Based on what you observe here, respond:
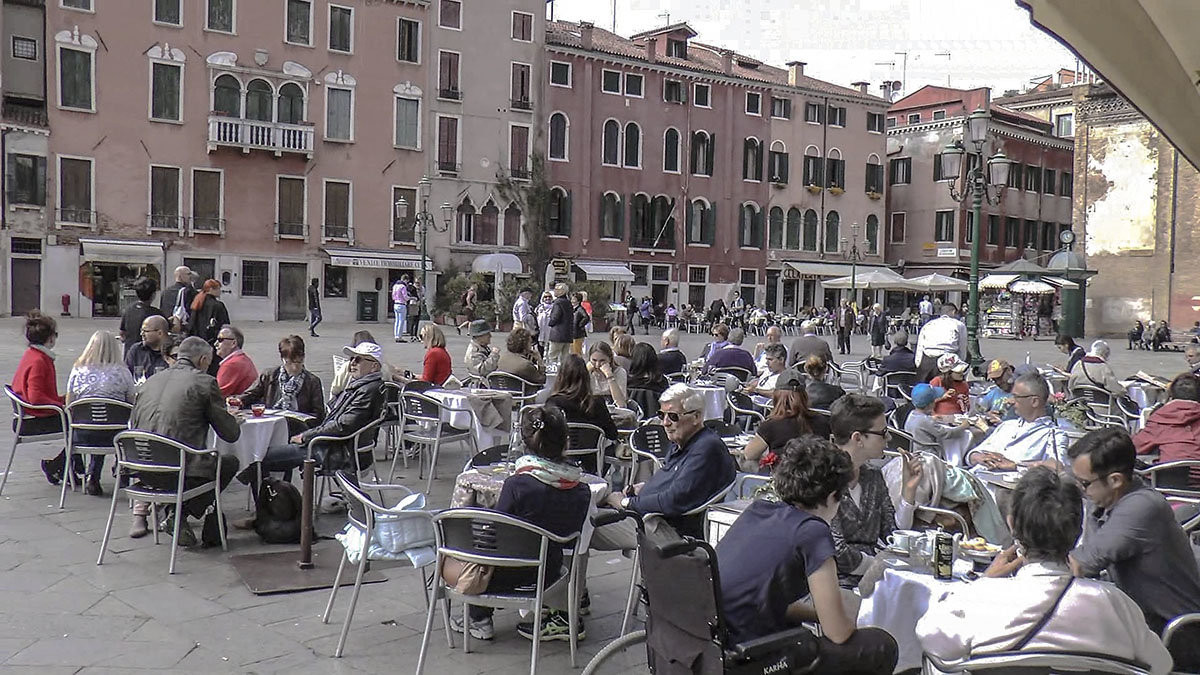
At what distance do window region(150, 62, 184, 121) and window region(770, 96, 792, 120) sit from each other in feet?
73.3

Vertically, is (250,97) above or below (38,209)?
above

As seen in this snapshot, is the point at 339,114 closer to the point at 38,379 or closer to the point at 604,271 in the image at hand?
the point at 604,271

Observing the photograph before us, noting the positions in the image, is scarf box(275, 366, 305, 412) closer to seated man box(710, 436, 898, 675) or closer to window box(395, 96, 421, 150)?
seated man box(710, 436, 898, 675)

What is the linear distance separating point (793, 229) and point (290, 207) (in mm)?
20421

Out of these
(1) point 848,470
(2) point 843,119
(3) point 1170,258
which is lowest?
(1) point 848,470

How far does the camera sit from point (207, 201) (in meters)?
30.4

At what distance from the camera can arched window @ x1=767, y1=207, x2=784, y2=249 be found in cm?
4116

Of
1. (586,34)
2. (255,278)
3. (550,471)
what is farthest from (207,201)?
(550,471)

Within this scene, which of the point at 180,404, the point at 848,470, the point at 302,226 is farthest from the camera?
the point at 302,226

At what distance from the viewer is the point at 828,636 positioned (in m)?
2.79

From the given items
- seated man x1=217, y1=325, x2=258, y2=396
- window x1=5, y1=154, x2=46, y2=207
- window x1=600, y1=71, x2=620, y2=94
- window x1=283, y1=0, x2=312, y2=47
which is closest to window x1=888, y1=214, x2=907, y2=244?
window x1=600, y1=71, x2=620, y2=94

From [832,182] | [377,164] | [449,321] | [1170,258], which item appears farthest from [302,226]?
[1170,258]

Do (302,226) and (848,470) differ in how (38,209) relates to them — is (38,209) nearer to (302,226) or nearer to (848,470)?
(302,226)

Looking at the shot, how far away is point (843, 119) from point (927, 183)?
210 inches
